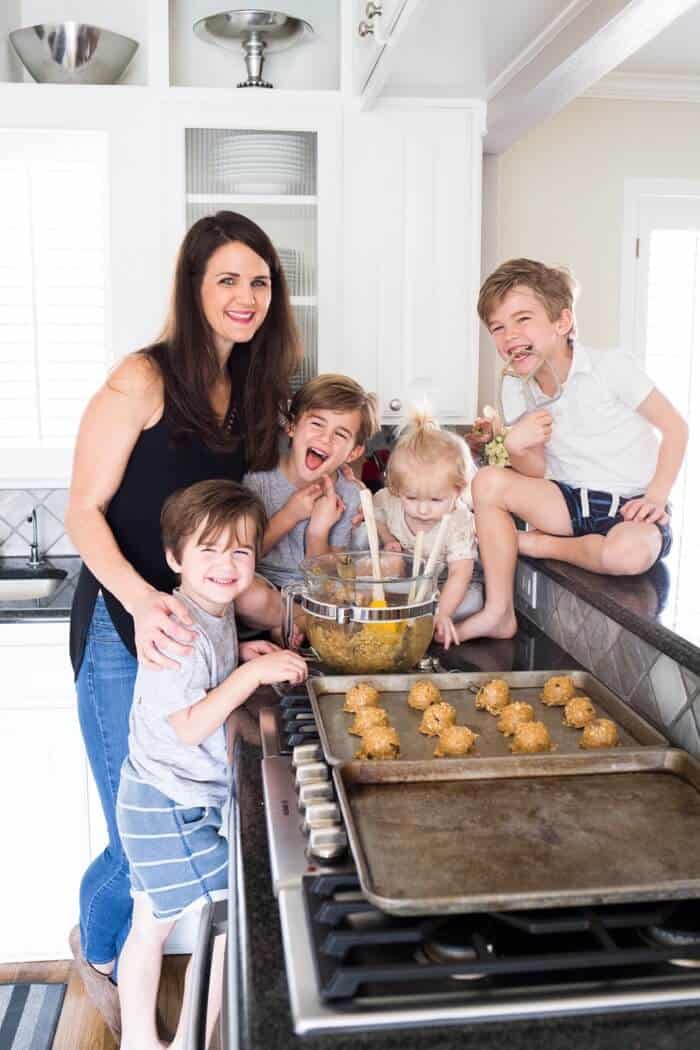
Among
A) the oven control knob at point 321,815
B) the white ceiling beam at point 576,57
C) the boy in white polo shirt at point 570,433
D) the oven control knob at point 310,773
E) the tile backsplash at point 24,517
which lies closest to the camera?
the oven control knob at point 321,815

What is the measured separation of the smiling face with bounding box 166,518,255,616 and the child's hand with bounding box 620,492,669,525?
0.84 m

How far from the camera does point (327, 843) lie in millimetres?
918

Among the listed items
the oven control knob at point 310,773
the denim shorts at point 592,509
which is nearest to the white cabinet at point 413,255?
the denim shorts at point 592,509

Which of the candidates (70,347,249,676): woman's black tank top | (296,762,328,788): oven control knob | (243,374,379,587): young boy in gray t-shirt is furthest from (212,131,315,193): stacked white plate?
(296,762,328,788): oven control knob

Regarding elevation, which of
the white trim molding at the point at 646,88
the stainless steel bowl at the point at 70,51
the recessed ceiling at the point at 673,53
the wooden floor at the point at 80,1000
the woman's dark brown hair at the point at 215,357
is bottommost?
the wooden floor at the point at 80,1000

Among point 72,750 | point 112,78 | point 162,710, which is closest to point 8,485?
point 72,750

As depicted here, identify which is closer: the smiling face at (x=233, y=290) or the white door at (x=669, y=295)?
the smiling face at (x=233, y=290)

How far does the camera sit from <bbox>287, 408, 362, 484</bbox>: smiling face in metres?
1.95

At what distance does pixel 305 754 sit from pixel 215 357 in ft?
2.96

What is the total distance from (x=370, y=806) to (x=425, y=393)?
5.36 ft

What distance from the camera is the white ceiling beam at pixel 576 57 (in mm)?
1621

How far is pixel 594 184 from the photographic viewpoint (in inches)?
151

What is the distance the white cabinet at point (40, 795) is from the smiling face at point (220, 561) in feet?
3.03

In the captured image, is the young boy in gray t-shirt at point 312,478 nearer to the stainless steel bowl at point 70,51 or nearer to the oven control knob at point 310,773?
the oven control knob at point 310,773
